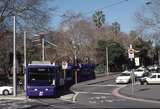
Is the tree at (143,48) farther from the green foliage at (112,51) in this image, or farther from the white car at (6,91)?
the white car at (6,91)

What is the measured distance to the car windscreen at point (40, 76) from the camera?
122 feet

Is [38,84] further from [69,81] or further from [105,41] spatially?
[105,41]

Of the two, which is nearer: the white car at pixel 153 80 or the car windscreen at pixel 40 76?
the car windscreen at pixel 40 76

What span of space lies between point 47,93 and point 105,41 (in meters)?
71.0

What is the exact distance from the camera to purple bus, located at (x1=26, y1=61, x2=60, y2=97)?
122 feet

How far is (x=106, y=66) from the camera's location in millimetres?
104062

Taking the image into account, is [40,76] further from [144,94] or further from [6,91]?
[6,91]

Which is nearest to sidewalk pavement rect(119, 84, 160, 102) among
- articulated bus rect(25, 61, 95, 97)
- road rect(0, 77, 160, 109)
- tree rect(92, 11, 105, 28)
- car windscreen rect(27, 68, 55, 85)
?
road rect(0, 77, 160, 109)

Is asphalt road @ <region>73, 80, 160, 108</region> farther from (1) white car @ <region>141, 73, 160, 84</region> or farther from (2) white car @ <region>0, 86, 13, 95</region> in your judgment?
(1) white car @ <region>141, 73, 160, 84</region>

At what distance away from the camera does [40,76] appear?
37.1 m

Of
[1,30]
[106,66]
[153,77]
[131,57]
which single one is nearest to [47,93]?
[131,57]

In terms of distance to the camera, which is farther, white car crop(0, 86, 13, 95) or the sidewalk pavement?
white car crop(0, 86, 13, 95)

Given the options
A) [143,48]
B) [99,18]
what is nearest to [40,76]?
[143,48]

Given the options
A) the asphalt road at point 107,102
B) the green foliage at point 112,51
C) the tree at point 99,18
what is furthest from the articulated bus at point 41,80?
the tree at point 99,18
